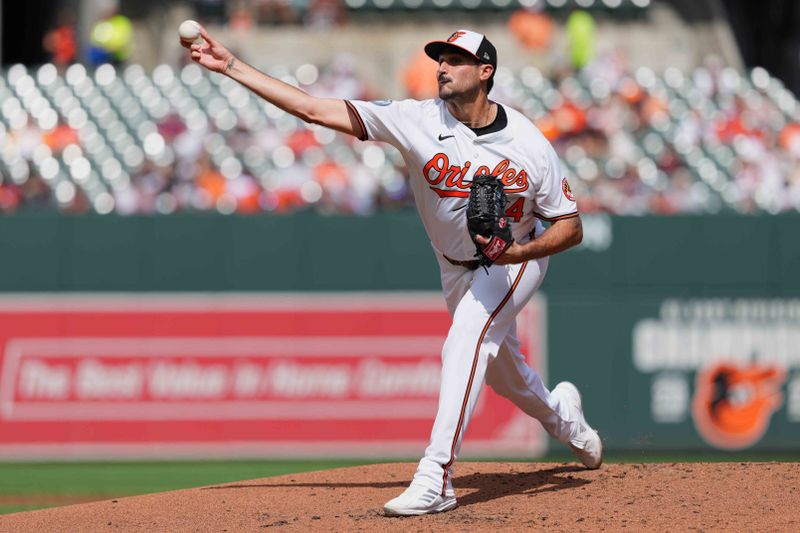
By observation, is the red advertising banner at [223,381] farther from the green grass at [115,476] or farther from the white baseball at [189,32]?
the white baseball at [189,32]

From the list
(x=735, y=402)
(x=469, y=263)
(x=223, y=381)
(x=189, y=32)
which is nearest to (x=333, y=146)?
(x=223, y=381)

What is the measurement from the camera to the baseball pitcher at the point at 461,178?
513 centimetres

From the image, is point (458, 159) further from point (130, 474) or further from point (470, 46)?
point (130, 474)

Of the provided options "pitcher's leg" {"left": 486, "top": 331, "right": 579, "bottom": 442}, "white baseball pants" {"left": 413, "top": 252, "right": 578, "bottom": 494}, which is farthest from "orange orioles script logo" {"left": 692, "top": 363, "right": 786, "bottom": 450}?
"white baseball pants" {"left": 413, "top": 252, "right": 578, "bottom": 494}

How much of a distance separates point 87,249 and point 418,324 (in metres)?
2.78

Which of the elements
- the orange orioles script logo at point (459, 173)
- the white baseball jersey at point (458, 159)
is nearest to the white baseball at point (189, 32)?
the white baseball jersey at point (458, 159)

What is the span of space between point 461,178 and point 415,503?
1.33 m

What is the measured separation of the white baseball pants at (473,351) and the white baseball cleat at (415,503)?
3 cm

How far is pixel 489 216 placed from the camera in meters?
4.95

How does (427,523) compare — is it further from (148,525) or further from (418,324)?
(418,324)

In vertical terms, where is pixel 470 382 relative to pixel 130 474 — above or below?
above

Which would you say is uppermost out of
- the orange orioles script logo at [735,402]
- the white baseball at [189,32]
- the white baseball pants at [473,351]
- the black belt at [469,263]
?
the white baseball at [189,32]

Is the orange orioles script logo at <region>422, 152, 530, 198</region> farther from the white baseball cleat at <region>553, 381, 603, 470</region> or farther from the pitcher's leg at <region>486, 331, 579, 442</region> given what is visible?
the white baseball cleat at <region>553, 381, 603, 470</region>

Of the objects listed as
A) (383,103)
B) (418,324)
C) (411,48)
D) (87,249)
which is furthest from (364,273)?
(411,48)
